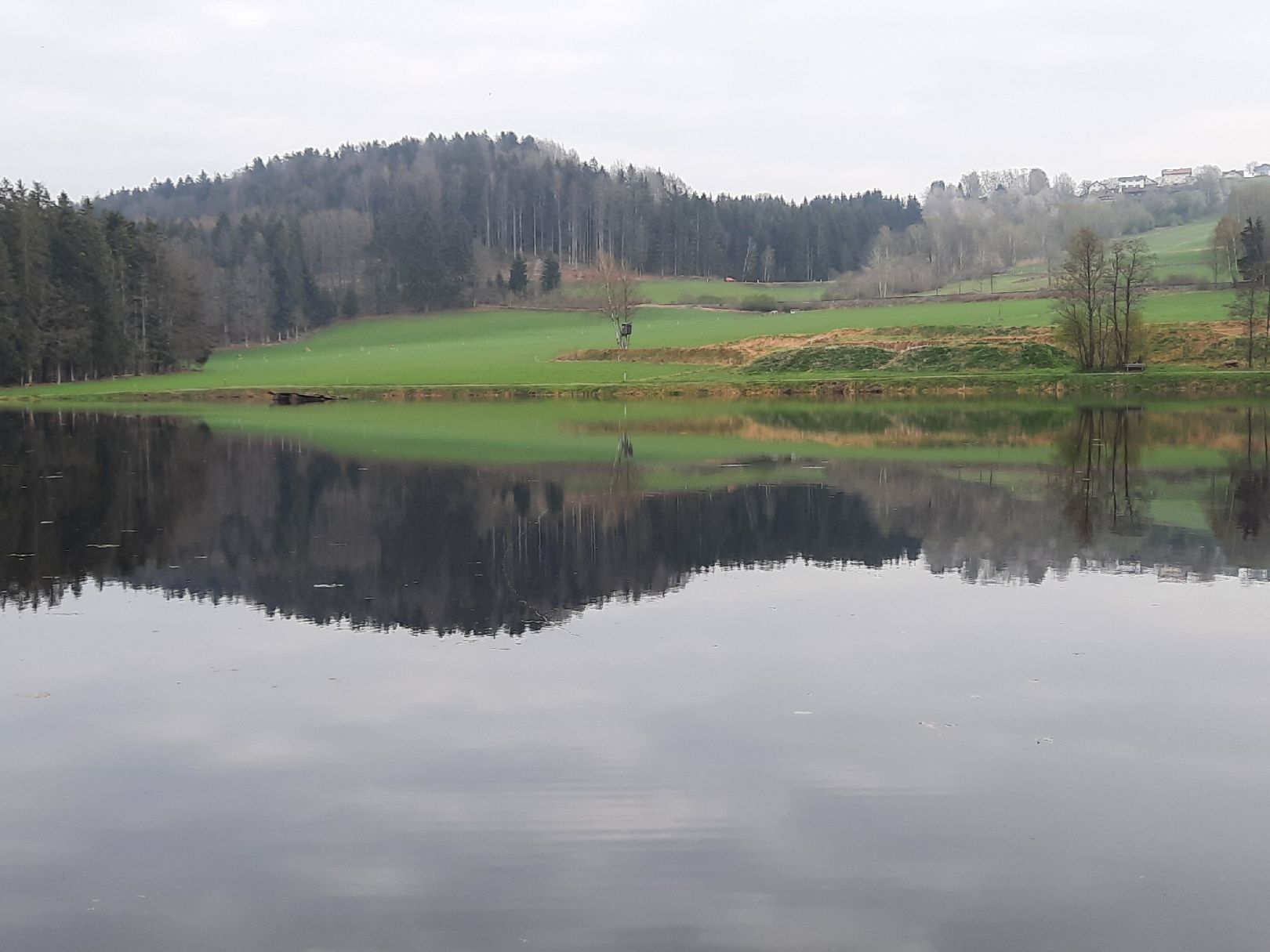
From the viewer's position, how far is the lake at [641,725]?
7676mm

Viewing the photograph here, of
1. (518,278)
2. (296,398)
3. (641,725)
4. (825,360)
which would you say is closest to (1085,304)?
(825,360)

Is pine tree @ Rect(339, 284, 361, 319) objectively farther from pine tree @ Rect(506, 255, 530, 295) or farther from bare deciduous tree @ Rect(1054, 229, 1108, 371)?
bare deciduous tree @ Rect(1054, 229, 1108, 371)

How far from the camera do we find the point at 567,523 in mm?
23469

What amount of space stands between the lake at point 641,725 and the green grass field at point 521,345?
55.1 metres

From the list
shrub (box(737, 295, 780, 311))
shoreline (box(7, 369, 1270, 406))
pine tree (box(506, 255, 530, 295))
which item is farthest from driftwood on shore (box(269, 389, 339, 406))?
pine tree (box(506, 255, 530, 295))

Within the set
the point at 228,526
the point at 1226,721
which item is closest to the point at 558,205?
the point at 228,526

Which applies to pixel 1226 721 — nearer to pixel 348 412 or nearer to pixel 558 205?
pixel 348 412

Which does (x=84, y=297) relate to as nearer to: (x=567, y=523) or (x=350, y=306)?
(x=350, y=306)

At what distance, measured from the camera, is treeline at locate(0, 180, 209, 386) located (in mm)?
87312

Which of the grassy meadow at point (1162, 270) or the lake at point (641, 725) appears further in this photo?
the grassy meadow at point (1162, 270)

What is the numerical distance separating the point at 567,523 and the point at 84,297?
3191 inches

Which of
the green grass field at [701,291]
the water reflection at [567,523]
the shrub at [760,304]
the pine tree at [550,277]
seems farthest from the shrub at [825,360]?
the pine tree at [550,277]

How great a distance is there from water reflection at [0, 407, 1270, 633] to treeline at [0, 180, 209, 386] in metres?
54.3

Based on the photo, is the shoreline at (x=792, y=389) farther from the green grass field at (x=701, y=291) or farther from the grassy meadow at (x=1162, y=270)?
the green grass field at (x=701, y=291)
